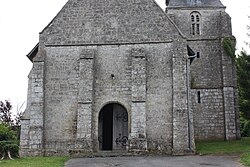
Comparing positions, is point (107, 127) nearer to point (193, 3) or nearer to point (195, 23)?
point (195, 23)

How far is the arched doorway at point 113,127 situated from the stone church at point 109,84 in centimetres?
6

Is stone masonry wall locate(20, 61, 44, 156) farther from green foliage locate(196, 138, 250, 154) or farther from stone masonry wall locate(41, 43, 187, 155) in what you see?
green foliage locate(196, 138, 250, 154)

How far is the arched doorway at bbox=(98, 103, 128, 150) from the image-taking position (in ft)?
70.8

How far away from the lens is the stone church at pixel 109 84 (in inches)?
798

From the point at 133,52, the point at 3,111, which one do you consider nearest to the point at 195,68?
the point at 133,52

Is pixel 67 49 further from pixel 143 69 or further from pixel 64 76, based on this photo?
pixel 143 69

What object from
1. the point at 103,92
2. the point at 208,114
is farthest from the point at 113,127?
the point at 208,114

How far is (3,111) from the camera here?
136ft

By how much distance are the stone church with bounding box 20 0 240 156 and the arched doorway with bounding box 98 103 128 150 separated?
0.06 meters

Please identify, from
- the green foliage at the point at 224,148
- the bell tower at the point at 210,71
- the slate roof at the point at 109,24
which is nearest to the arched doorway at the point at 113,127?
the slate roof at the point at 109,24

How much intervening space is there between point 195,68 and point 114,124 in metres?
11.7

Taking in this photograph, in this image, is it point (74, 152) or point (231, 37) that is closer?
point (74, 152)

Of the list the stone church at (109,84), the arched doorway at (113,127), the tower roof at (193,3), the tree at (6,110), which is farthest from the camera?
the tree at (6,110)

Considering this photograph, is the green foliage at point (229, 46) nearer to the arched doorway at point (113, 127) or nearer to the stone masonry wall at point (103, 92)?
the stone masonry wall at point (103, 92)
